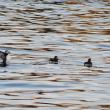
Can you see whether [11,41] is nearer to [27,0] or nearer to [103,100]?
[103,100]

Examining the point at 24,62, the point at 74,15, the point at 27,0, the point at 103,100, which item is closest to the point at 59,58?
the point at 24,62

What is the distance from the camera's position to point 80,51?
24531 millimetres

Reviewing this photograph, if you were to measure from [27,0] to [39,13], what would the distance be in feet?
56.6

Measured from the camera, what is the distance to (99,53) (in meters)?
23.9

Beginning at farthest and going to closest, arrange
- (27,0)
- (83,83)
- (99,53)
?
(27,0) < (99,53) < (83,83)

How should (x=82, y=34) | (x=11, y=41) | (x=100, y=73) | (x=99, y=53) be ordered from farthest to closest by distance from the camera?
(x=82, y=34) → (x=11, y=41) → (x=99, y=53) → (x=100, y=73)

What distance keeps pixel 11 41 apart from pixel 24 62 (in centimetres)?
683

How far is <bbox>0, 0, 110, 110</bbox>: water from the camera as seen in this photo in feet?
47.3

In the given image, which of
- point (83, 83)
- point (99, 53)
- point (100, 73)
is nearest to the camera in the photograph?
point (83, 83)

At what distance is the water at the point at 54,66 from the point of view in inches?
568

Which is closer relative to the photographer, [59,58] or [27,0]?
[59,58]

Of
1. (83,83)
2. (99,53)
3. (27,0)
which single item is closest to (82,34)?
(99,53)

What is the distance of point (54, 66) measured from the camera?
19.9 metres

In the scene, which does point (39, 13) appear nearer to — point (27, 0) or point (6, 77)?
point (27, 0)
